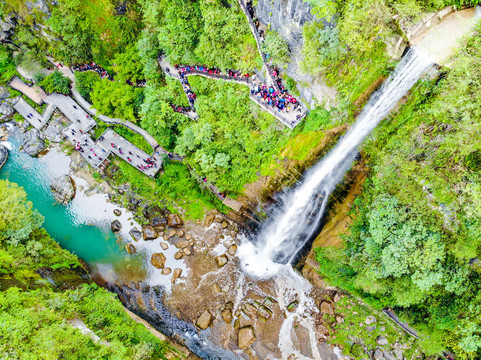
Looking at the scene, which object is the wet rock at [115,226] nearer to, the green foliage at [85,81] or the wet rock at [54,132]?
the wet rock at [54,132]

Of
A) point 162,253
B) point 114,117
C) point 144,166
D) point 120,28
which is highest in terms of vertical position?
point 120,28

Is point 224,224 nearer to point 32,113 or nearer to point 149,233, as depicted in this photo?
point 149,233

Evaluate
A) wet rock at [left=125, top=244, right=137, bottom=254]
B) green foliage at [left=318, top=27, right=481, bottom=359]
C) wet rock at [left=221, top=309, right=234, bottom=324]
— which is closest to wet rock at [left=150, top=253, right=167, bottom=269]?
wet rock at [left=125, top=244, right=137, bottom=254]

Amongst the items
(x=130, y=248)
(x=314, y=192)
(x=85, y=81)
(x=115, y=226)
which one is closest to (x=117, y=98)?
(x=85, y=81)

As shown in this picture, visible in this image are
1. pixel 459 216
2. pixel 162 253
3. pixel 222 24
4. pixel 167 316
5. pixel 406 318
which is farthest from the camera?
pixel 162 253

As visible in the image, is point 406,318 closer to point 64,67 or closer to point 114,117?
point 114,117

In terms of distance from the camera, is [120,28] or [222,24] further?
[120,28]

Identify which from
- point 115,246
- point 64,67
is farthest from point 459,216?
point 64,67

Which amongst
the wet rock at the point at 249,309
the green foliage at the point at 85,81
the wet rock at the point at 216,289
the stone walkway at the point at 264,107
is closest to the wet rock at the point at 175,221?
the wet rock at the point at 216,289
